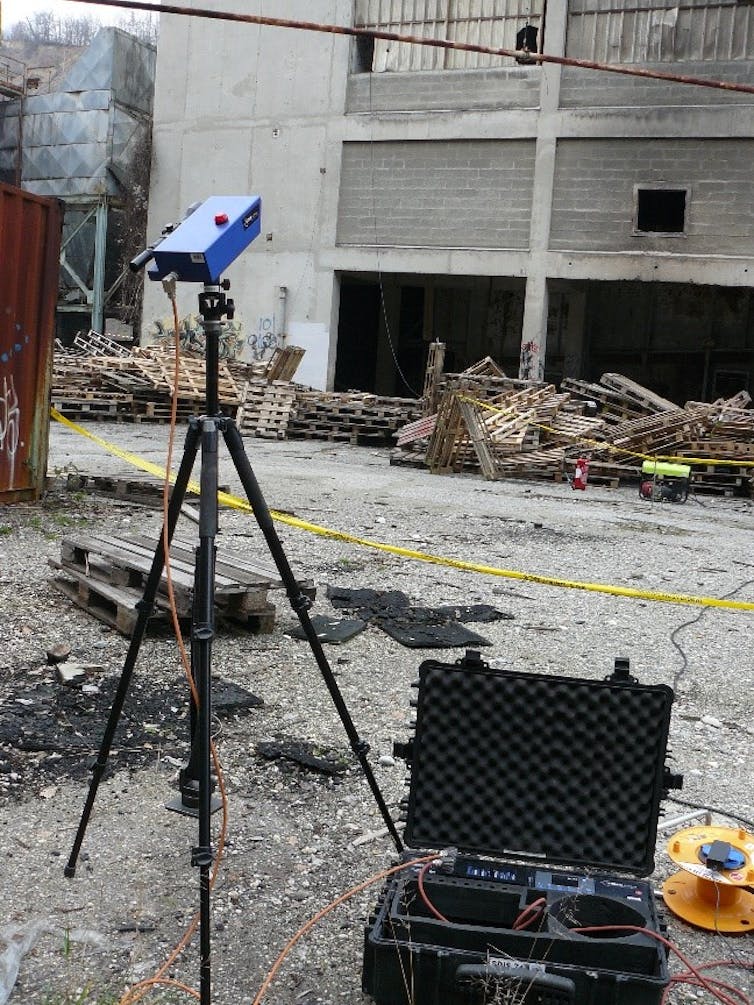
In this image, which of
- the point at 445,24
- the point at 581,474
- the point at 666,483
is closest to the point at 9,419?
the point at 581,474

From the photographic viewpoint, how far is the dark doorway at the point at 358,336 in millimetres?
28422

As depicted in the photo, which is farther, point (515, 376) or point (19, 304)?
point (515, 376)

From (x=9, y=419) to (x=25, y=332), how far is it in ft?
2.62

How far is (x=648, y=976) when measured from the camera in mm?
2330

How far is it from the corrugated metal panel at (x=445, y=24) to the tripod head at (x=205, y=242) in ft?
72.7

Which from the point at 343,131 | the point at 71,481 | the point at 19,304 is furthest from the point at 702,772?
the point at 343,131

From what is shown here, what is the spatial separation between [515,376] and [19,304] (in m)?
20.2

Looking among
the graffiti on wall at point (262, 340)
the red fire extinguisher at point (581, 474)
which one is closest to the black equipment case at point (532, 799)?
the red fire extinguisher at point (581, 474)

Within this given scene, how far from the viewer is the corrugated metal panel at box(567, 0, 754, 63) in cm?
2173

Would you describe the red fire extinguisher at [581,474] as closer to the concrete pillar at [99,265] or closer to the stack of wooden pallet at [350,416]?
the stack of wooden pallet at [350,416]

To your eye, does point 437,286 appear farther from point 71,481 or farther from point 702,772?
point 702,772

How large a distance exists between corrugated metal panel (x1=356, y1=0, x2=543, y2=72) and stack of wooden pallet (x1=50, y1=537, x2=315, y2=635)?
2006cm

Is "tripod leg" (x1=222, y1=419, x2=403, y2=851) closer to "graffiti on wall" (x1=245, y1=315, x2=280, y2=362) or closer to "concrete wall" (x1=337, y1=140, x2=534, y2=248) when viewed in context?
"concrete wall" (x1=337, y1=140, x2=534, y2=248)

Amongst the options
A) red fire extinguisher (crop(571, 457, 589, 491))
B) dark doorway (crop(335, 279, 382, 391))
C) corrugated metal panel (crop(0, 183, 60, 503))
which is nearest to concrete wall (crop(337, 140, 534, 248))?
dark doorway (crop(335, 279, 382, 391))
